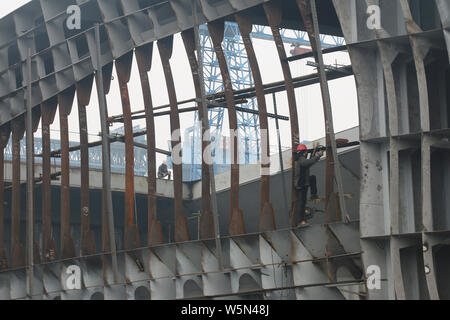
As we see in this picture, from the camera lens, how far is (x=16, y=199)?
2867 centimetres

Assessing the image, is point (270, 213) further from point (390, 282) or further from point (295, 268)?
point (390, 282)

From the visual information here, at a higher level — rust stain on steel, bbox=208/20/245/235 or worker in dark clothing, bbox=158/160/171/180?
worker in dark clothing, bbox=158/160/171/180

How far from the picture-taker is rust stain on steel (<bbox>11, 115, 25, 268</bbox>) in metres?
27.7

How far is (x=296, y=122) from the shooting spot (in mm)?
20812

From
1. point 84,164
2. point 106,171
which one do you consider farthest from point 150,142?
point 84,164

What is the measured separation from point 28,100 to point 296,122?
9010 mm

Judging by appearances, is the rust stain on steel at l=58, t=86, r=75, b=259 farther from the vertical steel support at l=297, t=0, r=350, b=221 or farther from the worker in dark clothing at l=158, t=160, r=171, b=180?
the worker in dark clothing at l=158, t=160, r=171, b=180

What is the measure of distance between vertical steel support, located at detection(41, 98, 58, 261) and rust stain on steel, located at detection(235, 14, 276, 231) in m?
7.95

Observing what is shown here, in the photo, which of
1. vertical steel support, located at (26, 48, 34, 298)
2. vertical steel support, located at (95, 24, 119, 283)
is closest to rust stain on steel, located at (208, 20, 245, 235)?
vertical steel support, located at (95, 24, 119, 283)

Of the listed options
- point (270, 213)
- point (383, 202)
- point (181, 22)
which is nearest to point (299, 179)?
point (270, 213)

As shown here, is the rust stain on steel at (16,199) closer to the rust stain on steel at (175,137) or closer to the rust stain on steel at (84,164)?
the rust stain on steel at (84,164)

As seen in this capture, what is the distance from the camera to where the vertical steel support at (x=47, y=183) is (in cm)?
2650

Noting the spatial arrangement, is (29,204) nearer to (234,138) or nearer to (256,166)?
(234,138)

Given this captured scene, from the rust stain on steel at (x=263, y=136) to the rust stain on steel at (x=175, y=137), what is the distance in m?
2.61
